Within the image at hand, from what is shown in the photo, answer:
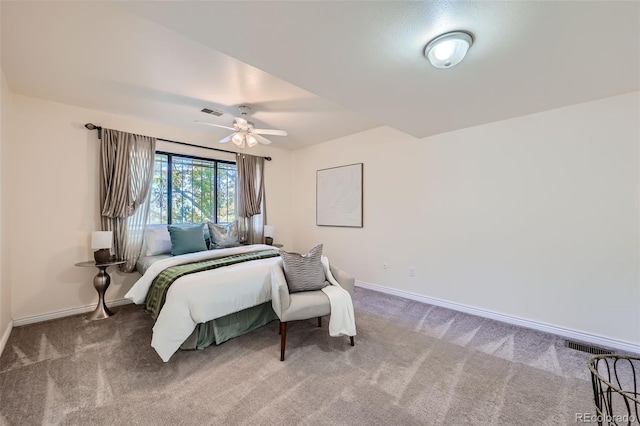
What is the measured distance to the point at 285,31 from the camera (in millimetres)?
1529

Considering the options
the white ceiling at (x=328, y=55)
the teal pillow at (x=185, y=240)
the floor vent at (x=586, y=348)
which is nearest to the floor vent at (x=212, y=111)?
the white ceiling at (x=328, y=55)

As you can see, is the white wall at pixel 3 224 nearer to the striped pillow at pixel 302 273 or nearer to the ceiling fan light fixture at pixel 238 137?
the ceiling fan light fixture at pixel 238 137

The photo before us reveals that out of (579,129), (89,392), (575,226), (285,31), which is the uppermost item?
(285,31)

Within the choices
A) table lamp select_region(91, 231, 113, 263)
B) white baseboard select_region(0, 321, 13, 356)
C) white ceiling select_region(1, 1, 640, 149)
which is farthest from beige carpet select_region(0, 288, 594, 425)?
white ceiling select_region(1, 1, 640, 149)

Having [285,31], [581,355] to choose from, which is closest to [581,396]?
[581,355]

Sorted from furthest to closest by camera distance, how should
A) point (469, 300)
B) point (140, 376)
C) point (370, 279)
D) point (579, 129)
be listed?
point (370, 279)
point (469, 300)
point (579, 129)
point (140, 376)

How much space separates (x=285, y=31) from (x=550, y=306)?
3.51m

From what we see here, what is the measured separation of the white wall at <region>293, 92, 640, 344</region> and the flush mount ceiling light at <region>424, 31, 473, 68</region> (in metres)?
1.77

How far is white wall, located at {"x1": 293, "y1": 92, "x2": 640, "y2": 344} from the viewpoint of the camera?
7.94ft

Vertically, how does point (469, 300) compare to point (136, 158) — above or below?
below

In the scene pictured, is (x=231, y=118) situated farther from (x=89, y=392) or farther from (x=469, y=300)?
(x=469, y=300)

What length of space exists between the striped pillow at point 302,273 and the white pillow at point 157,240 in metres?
2.01

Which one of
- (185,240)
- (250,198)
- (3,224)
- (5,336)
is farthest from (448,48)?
(5,336)

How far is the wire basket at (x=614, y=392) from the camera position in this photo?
85 cm
